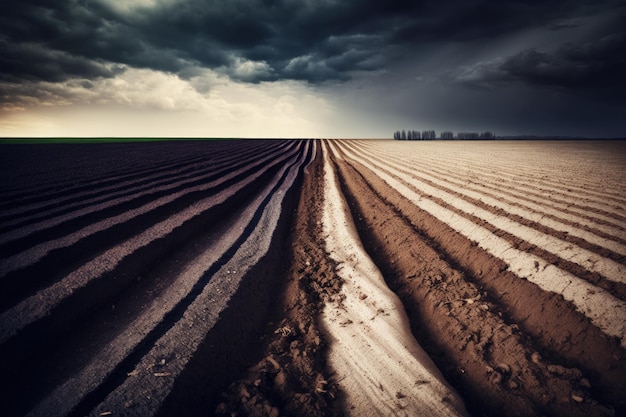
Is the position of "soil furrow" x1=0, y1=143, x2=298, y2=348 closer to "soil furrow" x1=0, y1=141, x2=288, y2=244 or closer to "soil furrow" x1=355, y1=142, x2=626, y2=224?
"soil furrow" x1=0, y1=141, x2=288, y2=244

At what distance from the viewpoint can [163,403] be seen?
2.39m

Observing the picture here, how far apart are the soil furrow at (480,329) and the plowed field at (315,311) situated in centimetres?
2

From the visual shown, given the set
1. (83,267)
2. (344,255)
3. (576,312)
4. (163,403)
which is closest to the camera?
(163,403)

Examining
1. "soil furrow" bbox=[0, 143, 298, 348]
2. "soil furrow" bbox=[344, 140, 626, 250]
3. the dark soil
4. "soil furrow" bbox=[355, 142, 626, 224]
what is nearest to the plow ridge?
"soil furrow" bbox=[0, 143, 298, 348]

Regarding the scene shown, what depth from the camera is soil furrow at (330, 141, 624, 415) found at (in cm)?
251

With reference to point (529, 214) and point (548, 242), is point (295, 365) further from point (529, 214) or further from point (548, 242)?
point (529, 214)

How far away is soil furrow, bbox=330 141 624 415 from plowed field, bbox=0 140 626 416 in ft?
0.06

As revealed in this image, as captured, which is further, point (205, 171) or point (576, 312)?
point (205, 171)

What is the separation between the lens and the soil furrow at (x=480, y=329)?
2.51 metres

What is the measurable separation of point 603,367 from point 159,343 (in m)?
4.27

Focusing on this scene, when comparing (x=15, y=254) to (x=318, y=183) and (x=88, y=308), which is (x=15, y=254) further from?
(x=318, y=183)

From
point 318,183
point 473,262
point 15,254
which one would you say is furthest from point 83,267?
point 318,183

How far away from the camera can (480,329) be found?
3.27 m

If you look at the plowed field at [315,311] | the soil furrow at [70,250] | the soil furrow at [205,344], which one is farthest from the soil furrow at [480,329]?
the soil furrow at [70,250]
